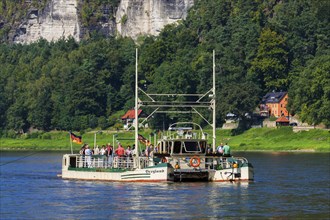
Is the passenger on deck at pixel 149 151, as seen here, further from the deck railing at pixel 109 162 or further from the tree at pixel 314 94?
the tree at pixel 314 94

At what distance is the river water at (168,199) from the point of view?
6581 centimetres

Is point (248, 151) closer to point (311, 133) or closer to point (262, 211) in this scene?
point (311, 133)

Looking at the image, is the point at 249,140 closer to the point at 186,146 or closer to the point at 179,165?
the point at 186,146

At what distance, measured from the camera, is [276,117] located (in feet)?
609

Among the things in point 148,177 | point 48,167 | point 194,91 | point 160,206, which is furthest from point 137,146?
point 194,91

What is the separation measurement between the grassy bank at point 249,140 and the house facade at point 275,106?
45.3ft

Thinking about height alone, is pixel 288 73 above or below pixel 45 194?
above

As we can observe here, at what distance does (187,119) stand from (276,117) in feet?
49.8

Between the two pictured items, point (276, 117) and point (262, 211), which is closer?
point (262, 211)

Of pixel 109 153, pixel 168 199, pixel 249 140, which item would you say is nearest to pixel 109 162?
pixel 109 153

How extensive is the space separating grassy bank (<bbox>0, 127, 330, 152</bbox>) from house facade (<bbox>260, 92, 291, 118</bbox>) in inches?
544

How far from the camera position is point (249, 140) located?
166000 millimetres

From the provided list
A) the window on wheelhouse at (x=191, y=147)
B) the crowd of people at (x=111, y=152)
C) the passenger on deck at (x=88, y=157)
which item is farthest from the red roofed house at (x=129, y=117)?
the window on wheelhouse at (x=191, y=147)

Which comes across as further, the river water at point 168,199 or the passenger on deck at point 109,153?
the passenger on deck at point 109,153
